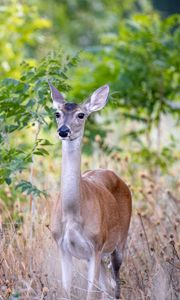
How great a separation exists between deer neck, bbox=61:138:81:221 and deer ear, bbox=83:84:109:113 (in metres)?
0.47

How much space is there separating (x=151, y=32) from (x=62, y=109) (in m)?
4.72

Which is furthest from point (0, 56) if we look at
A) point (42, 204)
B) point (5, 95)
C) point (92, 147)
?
point (5, 95)

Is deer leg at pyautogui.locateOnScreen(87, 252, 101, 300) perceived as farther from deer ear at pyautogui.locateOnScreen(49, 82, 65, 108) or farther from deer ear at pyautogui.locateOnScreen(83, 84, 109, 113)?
deer ear at pyautogui.locateOnScreen(49, 82, 65, 108)

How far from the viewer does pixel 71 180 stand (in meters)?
7.02

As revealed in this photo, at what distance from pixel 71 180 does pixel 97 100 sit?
0.82m

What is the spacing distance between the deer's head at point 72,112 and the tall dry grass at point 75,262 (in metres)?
0.88

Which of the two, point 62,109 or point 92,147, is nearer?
point 62,109

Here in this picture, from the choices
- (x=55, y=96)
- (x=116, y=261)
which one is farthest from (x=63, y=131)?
(x=116, y=261)

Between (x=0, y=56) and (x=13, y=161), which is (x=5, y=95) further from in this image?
(x=0, y=56)

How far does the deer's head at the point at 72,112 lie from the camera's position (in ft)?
22.8

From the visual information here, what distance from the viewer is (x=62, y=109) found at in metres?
7.14

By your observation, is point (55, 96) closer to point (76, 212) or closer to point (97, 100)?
point (97, 100)

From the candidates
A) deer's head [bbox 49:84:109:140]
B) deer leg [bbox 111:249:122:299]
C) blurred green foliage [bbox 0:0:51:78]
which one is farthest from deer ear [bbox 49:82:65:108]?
blurred green foliage [bbox 0:0:51:78]

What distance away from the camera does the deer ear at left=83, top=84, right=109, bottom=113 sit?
7.43m
